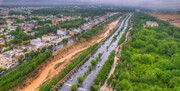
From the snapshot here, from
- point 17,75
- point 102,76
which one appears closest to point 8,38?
point 17,75

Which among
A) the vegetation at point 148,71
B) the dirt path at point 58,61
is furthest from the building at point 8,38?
the vegetation at point 148,71

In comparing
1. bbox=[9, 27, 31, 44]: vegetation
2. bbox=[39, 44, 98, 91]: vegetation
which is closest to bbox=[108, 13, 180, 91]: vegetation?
bbox=[39, 44, 98, 91]: vegetation

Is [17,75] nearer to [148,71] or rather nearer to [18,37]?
[148,71]

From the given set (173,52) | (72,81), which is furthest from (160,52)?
(72,81)

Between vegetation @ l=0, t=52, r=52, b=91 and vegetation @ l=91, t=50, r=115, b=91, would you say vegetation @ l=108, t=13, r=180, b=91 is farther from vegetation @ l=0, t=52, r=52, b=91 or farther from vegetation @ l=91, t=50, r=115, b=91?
vegetation @ l=0, t=52, r=52, b=91

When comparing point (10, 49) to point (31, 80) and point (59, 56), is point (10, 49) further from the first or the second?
point (31, 80)

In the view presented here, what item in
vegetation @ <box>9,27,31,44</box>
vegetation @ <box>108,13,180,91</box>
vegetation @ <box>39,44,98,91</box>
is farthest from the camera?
vegetation @ <box>9,27,31,44</box>

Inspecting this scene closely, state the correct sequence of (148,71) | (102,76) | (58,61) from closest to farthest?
(148,71) → (102,76) → (58,61)

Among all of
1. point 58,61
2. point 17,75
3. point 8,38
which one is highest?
point 8,38
